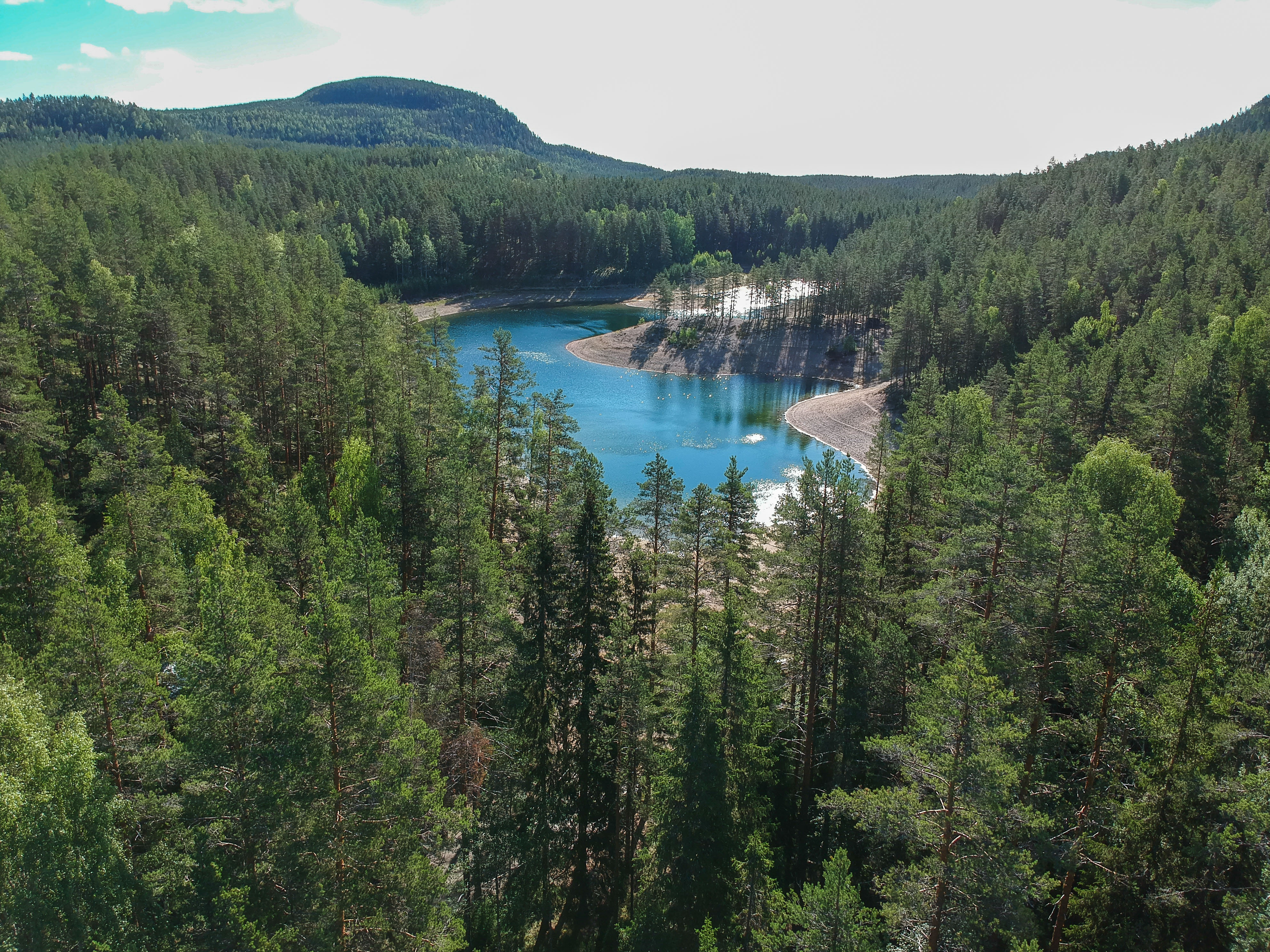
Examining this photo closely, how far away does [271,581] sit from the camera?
2908 cm

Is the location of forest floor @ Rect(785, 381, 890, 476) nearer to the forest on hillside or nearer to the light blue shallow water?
the light blue shallow water

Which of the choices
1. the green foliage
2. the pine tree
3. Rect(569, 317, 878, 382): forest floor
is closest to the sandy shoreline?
Rect(569, 317, 878, 382): forest floor

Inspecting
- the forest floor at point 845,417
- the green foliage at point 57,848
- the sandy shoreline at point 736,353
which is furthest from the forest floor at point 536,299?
the green foliage at point 57,848

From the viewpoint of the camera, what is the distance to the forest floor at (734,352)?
4382 inches

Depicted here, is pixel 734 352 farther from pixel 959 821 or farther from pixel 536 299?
pixel 959 821

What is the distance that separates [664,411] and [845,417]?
21.7m

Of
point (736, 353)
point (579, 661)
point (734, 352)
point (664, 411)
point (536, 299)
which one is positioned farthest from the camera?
point (536, 299)

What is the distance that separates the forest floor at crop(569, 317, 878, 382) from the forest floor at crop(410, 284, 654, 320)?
28.3m

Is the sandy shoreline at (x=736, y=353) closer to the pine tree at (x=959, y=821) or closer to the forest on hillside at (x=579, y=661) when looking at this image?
the forest on hillside at (x=579, y=661)

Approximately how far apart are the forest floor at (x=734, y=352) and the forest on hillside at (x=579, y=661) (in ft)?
186

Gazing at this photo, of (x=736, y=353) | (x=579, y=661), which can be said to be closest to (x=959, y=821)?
(x=579, y=661)

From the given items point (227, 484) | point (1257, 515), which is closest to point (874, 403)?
point (1257, 515)

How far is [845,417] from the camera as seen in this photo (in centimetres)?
8800

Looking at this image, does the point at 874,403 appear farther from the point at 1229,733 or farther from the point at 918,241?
the point at 1229,733
